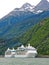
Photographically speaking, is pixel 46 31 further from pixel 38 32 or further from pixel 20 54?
pixel 20 54

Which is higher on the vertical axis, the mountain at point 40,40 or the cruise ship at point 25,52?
the mountain at point 40,40

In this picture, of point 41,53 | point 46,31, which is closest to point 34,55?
point 41,53

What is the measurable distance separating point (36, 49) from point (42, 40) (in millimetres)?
16282

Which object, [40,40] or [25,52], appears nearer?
[25,52]

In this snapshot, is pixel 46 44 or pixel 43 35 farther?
pixel 43 35

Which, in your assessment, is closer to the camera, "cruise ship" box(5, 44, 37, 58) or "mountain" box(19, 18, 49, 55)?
"cruise ship" box(5, 44, 37, 58)

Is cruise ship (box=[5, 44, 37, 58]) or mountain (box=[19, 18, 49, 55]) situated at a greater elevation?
mountain (box=[19, 18, 49, 55])

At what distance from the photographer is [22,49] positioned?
6708 inches

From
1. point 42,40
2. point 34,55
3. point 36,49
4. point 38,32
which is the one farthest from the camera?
point 38,32

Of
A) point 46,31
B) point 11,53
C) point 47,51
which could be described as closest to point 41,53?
point 47,51

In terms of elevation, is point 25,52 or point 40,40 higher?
point 40,40

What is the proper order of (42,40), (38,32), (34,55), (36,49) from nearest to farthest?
(34,55) → (36,49) → (42,40) → (38,32)

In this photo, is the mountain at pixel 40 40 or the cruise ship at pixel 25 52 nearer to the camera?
the cruise ship at pixel 25 52

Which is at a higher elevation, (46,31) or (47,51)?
(46,31)
